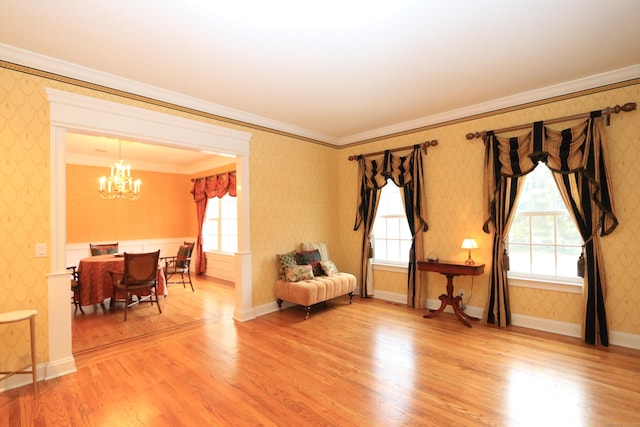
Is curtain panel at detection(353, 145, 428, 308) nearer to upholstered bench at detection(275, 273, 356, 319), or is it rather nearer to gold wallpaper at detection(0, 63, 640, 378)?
gold wallpaper at detection(0, 63, 640, 378)

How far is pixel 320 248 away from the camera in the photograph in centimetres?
534

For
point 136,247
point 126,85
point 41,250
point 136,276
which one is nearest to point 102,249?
point 136,247

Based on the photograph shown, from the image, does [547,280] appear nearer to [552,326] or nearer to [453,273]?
[552,326]

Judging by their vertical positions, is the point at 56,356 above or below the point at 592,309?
below

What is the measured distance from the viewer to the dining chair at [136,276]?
14.8 feet

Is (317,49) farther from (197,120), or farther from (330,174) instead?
(330,174)

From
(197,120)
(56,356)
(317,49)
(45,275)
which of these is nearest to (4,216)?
(45,275)

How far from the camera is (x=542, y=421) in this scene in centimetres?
213

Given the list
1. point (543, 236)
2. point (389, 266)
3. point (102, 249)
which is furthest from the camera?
point (102, 249)

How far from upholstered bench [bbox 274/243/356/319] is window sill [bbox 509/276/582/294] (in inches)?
89.3

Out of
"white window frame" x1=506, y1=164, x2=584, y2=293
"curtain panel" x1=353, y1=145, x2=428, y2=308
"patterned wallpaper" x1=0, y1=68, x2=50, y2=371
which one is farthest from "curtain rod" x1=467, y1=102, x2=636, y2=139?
"patterned wallpaper" x1=0, y1=68, x2=50, y2=371

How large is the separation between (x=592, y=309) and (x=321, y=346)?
9.84ft

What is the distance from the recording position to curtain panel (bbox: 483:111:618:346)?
3.38 m

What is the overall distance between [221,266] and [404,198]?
453 centimetres
